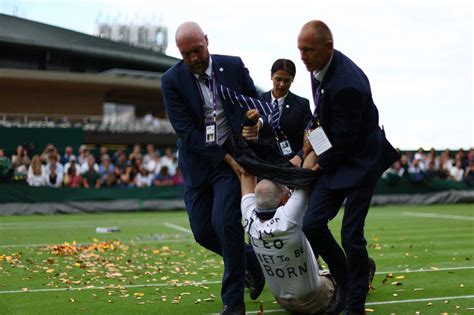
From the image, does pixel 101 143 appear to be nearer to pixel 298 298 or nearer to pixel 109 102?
pixel 109 102

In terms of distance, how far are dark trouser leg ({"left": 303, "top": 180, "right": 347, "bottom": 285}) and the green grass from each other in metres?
0.73

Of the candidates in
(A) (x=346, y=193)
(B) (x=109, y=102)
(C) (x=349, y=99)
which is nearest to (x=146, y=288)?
(A) (x=346, y=193)

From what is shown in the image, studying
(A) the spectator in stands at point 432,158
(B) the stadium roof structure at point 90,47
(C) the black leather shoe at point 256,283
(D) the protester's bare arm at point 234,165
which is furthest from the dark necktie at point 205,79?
(B) the stadium roof structure at point 90,47

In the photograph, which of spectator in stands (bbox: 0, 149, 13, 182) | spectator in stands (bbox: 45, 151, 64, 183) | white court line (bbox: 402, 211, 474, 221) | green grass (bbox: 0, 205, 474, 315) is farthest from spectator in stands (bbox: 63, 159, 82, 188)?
white court line (bbox: 402, 211, 474, 221)

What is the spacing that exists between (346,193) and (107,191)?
52.8 ft

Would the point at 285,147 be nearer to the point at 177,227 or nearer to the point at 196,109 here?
the point at 196,109

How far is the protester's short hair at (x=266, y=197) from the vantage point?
5.47m

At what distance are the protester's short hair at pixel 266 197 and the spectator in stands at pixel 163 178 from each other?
54.2 feet

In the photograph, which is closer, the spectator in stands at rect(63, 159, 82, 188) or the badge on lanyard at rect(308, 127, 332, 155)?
the badge on lanyard at rect(308, 127, 332, 155)

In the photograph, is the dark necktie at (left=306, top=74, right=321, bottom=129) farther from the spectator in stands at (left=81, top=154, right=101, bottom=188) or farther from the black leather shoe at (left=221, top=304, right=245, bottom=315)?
the spectator in stands at (left=81, top=154, right=101, bottom=188)

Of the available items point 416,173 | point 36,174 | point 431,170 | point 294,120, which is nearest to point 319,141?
point 294,120

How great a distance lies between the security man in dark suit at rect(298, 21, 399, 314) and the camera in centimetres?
526

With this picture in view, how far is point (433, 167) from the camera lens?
77.9ft

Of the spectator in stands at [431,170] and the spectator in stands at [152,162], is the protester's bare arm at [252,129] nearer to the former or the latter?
the spectator in stands at [152,162]
